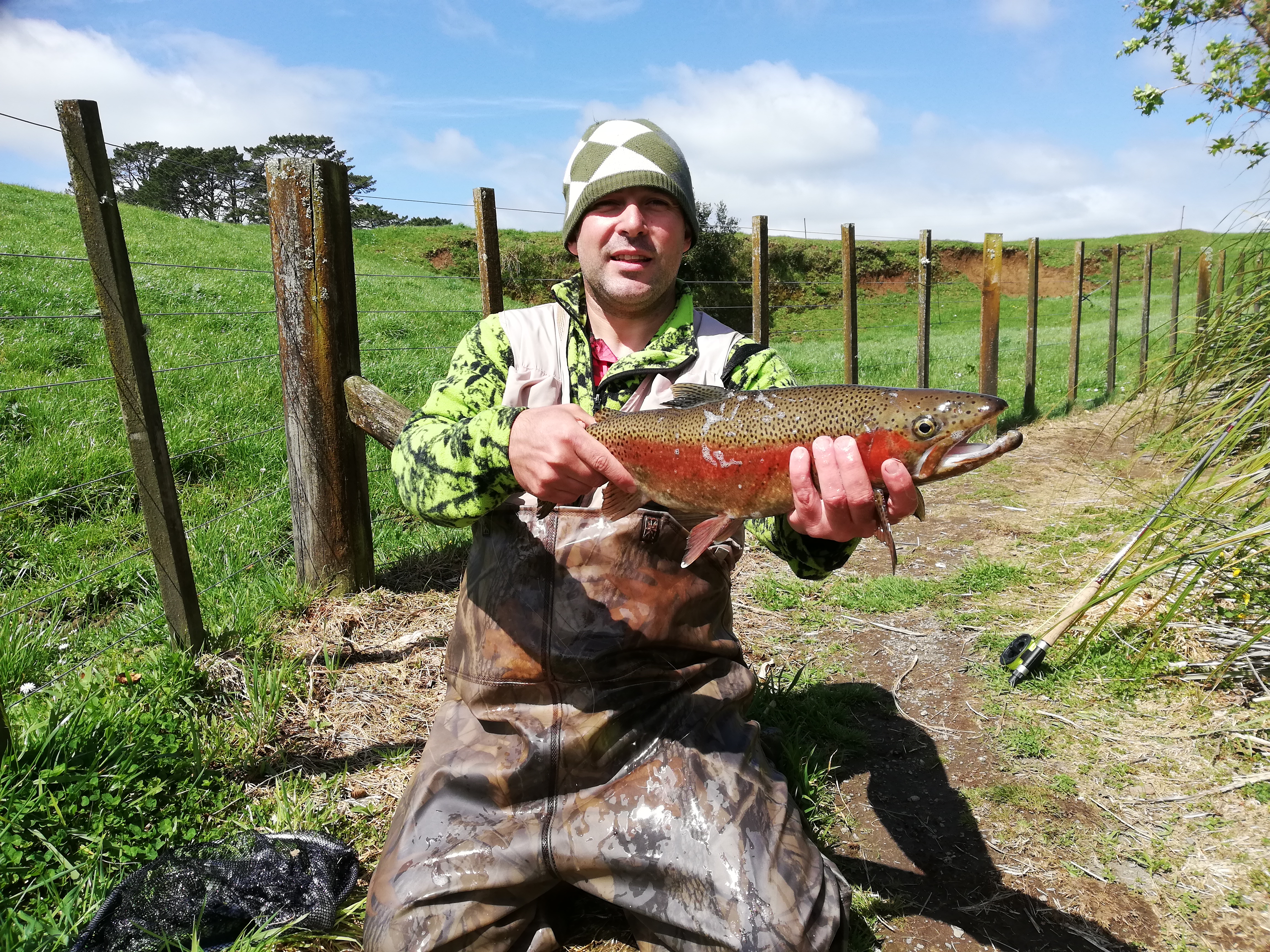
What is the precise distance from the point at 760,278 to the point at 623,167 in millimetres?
5628

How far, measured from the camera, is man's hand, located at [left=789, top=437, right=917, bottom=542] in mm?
2264

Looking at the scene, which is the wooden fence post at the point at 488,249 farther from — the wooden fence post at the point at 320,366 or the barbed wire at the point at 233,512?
the barbed wire at the point at 233,512

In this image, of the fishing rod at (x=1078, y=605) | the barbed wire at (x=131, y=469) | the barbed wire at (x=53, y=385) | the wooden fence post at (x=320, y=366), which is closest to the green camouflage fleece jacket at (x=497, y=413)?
the fishing rod at (x=1078, y=605)

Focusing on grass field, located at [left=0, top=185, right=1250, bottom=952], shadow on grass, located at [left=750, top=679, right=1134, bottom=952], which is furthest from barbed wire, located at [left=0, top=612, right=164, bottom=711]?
shadow on grass, located at [left=750, top=679, right=1134, bottom=952]

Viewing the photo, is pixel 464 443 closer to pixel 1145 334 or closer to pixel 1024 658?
pixel 1024 658

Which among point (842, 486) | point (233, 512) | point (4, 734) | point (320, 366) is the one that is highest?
point (320, 366)

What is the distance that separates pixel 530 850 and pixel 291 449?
3.15m

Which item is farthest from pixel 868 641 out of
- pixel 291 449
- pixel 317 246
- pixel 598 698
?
pixel 317 246

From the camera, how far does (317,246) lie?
4.55 m

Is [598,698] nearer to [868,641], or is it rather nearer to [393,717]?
[393,717]

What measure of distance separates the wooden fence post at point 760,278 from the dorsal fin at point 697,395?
19.1 feet

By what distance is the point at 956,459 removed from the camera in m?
2.21

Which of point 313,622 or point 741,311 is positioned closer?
point 313,622

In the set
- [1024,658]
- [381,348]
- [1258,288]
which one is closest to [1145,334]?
[1258,288]
